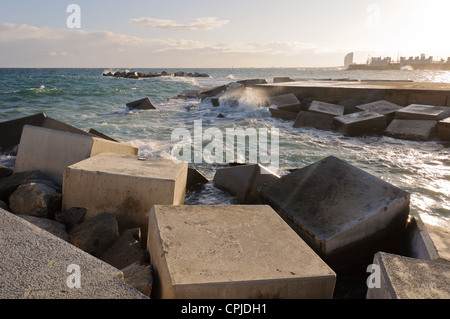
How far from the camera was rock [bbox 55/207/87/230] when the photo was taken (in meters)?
2.66

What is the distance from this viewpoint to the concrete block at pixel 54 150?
3.31m

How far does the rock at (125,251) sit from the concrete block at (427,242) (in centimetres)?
182

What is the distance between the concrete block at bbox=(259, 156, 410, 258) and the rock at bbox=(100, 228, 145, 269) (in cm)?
121

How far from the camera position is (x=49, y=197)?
2.76 m

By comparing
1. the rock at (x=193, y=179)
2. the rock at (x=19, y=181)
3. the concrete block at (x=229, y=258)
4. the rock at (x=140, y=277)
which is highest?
the concrete block at (x=229, y=258)

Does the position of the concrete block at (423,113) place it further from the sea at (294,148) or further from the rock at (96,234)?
the rock at (96,234)

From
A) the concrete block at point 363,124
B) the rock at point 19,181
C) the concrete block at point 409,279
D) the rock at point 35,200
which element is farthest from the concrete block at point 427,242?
the concrete block at point 363,124

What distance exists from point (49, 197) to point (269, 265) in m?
1.93

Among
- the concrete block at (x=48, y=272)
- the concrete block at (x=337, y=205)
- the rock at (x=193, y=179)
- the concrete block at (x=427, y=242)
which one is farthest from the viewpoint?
the rock at (x=193, y=179)

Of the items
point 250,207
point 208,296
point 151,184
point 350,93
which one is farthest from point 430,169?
point 350,93

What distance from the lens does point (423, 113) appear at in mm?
8141

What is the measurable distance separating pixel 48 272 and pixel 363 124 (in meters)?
8.11

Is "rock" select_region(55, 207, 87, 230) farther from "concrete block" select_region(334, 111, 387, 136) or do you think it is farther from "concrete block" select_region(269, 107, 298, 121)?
"concrete block" select_region(269, 107, 298, 121)
